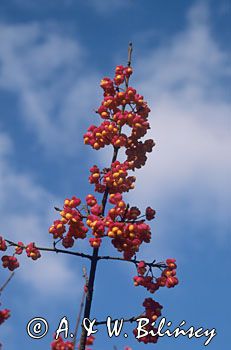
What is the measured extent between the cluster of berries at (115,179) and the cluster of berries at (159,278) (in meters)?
1.05

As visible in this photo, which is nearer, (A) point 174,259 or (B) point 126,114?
(A) point 174,259

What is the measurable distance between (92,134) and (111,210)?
1497 millimetres

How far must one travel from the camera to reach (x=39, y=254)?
663 centimetres

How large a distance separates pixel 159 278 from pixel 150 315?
488 mm

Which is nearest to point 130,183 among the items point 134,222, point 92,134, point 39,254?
point 134,222

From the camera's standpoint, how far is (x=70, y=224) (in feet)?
21.9

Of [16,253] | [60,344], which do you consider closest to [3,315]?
[16,253]

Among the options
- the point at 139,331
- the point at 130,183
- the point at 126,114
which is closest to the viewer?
the point at 139,331

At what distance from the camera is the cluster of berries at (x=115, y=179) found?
6.71 meters

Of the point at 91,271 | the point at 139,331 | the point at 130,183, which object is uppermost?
the point at 130,183

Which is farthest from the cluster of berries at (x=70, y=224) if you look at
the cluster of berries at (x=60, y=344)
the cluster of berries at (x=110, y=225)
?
the cluster of berries at (x=60, y=344)

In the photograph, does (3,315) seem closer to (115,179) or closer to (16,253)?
(16,253)

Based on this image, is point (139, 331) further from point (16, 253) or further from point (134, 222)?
point (16, 253)

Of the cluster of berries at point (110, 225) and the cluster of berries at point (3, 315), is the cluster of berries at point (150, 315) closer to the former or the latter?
the cluster of berries at point (110, 225)
